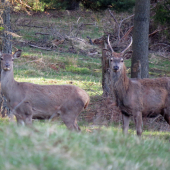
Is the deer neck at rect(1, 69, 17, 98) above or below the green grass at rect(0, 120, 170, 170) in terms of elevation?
above

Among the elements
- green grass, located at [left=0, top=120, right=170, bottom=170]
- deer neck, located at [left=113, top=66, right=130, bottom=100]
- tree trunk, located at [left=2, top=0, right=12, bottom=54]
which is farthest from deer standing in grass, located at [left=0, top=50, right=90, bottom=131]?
green grass, located at [left=0, top=120, right=170, bottom=170]

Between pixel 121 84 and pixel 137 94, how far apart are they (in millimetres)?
475

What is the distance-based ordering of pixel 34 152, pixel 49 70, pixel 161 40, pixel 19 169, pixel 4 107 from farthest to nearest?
1. pixel 161 40
2. pixel 49 70
3. pixel 4 107
4. pixel 34 152
5. pixel 19 169

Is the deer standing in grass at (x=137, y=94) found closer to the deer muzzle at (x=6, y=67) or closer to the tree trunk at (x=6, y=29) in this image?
the deer muzzle at (x=6, y=67)

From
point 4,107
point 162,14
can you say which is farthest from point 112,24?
point 4,107

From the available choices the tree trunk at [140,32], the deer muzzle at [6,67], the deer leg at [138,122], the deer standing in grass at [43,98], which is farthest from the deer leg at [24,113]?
the tree trunk at [140,32]

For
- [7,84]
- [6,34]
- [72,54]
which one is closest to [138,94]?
[7,84]

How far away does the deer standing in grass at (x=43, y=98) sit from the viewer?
7711 mm

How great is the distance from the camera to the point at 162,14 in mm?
12375

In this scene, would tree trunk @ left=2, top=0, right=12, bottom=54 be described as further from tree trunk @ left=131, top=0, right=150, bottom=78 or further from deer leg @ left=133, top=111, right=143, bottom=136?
deer leg @ left=133, top=111, right=143, bottom=136

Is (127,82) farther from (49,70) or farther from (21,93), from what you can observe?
(49,70)

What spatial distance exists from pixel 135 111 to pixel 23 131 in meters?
4.23

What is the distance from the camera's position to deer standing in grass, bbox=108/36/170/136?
7836mm

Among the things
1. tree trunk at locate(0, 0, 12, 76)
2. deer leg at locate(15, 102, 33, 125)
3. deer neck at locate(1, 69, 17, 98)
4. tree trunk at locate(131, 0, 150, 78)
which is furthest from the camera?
tree trunk at locate(131, 0, 150, 78)
